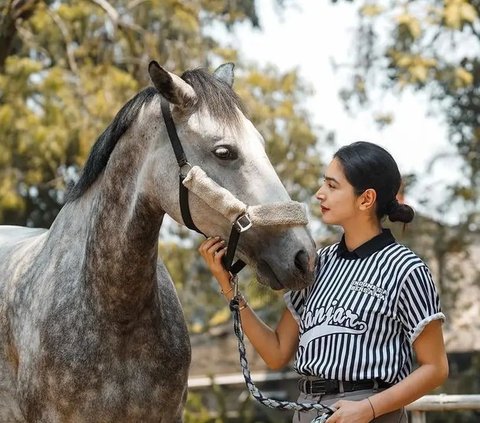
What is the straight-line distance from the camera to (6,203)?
36.9ft

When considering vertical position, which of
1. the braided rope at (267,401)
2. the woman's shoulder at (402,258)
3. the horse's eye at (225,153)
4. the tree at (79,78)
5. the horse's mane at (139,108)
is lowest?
the braided rope at (267,401)

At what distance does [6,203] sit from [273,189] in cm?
899

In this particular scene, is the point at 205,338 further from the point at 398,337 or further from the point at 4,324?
the point at 398,337

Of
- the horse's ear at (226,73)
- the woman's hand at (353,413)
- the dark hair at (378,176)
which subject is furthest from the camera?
the horse's ear at (226,73)

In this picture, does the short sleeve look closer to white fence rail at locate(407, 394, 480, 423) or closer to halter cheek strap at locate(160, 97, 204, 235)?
halter cheek strap at locate(160, 97, 204, 235)

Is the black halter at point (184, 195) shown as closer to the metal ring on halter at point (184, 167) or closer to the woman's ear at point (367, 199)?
the metal ring on halter at point (184, 167)

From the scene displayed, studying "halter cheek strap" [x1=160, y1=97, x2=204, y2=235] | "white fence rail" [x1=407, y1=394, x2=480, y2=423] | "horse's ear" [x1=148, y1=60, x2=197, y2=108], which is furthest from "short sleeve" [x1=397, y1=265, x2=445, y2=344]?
"white fence rail" [x1=407, y1=394, x2=480, y2=423]

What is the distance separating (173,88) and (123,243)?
58cm

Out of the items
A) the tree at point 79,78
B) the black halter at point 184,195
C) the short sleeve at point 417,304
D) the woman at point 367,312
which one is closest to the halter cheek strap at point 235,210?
the black halter at point 184,195

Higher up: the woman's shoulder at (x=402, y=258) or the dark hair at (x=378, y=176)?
the dark hair at (x=378, y=176)

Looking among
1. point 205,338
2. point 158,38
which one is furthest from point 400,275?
point 205,338

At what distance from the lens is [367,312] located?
8.31 feet

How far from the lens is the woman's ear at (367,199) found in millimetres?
2648

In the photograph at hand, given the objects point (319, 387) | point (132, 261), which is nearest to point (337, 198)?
point (319, 387)
